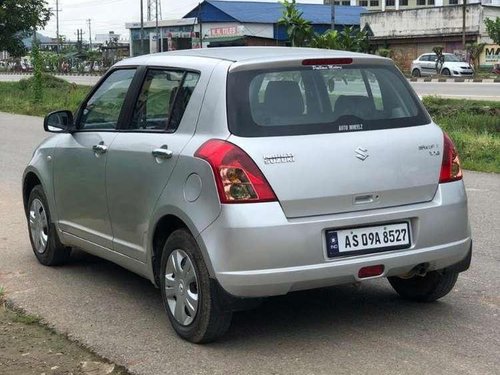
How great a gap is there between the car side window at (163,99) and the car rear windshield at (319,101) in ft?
1.47

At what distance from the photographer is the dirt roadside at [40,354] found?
424 centimetres

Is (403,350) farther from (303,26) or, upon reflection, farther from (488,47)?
(488,47)

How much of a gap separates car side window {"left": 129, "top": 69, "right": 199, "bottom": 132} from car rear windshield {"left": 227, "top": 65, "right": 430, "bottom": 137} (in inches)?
17.6

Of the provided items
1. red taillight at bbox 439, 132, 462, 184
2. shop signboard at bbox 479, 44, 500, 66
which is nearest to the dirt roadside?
red taillight at bbox 439, 132, 462, 184

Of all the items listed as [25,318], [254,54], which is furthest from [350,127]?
[25,318]

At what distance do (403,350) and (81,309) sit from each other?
7.22 ft

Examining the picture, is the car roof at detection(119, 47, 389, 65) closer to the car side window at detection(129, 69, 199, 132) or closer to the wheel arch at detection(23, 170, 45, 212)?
the car side window at detection(129, 69, 199, 132)

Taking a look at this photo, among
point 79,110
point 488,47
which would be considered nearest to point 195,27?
point 488,47

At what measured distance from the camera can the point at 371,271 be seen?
4.39m

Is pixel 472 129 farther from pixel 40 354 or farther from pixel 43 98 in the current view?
pixel 43 98

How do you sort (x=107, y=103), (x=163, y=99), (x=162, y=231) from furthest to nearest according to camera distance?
(x=107, y=103) → (x=163, y=99) → (x=162, y=231)

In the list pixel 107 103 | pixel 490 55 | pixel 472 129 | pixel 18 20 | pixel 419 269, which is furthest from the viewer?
pixel 490 55

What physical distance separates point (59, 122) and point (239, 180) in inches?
93.5

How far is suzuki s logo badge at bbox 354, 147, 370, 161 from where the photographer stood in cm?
438
